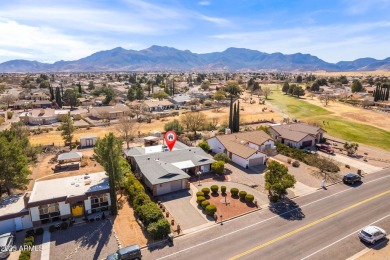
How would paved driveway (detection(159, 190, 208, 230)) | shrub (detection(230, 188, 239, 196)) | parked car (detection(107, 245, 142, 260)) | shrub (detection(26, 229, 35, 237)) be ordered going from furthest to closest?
shrub (detection(230, 188, 239, 196)), paved driveway (detection(159, 190, 208, 230)), shrub (detection(26, 229, 35, 237)), parked car (detection(107, 245, 142, 260))

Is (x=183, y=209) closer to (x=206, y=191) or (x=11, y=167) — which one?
(x=206, y=191)

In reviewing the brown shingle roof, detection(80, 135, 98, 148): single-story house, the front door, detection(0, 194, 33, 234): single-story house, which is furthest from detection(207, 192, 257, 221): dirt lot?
detection(80, 135, 98, 148): single-story house

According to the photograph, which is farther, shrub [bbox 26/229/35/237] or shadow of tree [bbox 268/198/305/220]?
shadow of tree [bbox 268/198/305/220]

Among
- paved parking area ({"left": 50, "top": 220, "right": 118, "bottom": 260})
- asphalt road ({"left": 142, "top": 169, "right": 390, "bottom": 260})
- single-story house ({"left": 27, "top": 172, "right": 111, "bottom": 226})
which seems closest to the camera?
paved parking area ({"left": 50, "top": 220, "right": 118, "bottom": 260})

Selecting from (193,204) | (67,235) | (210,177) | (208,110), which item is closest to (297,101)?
(208,110)

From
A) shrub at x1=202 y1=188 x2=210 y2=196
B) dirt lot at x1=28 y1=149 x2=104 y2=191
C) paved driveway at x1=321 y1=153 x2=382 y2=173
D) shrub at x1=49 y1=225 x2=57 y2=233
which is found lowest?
paved driveway at x1=321 y1=153 x2=382 y2=173

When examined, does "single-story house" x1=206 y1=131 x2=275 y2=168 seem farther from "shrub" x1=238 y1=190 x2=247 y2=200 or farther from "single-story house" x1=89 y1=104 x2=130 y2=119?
"single-story house" x1=89 y1=104 x2=130 y2=119

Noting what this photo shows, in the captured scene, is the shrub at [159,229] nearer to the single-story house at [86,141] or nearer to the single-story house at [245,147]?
the single-story house at [245,147]

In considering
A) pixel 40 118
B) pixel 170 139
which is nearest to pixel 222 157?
pixel 170 139
